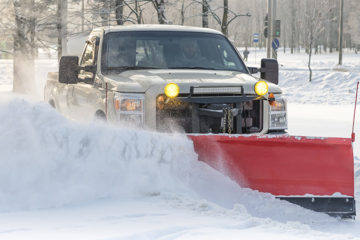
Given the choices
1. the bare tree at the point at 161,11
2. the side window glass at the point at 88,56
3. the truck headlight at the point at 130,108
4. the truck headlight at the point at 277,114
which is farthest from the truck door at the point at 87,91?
the bare tree at the point at 161,11

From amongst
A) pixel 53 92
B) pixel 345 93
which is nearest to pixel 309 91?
pixel 345 93

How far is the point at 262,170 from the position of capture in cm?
488

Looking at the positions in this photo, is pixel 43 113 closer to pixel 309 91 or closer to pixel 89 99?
pixel 89 99

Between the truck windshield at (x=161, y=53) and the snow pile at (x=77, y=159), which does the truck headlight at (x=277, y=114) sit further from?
the snow pile at (x=77, y=159)

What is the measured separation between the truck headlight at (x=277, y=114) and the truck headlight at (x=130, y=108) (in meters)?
1.25

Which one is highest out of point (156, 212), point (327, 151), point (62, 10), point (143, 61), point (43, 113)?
point (62, 10)

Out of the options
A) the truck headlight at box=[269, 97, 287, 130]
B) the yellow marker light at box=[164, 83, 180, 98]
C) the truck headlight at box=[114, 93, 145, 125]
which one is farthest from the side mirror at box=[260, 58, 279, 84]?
the truck headlight at box=[114, 93, 145, 125]

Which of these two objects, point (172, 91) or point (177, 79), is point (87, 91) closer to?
point (177, 79)

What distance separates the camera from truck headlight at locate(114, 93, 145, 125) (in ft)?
17.0

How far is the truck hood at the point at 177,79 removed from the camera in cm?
523

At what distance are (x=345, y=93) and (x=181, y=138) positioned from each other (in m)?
18.6

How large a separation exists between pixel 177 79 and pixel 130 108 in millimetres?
502

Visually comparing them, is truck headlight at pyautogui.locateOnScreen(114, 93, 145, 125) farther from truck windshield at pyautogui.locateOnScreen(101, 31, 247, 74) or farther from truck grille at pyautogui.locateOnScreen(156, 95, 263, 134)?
truck windshield at pyautogui.locateOnScreen(101, 31, 247, 74)

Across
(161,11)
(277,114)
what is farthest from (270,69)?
(161,11)
